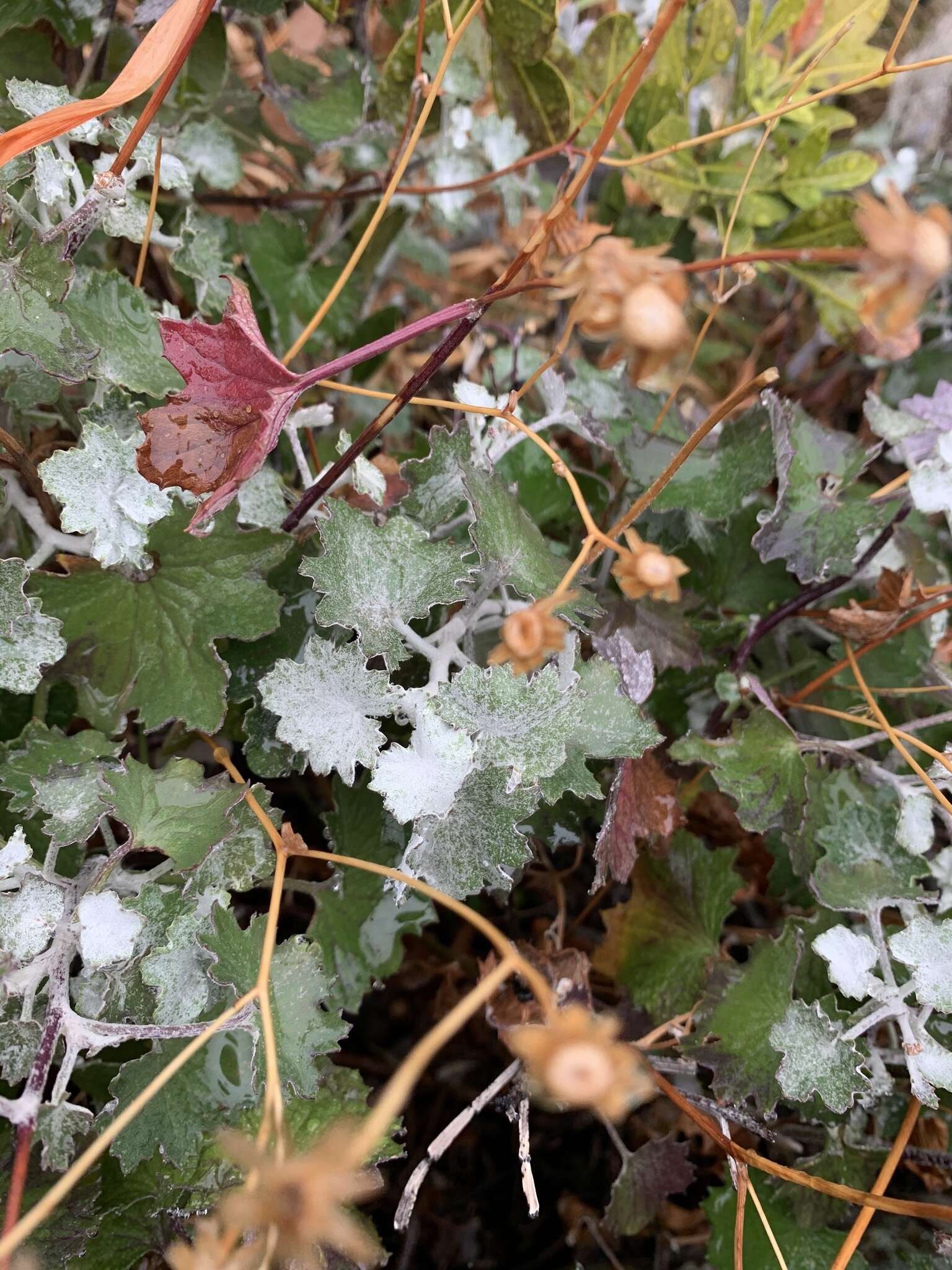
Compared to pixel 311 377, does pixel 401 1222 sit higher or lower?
lower

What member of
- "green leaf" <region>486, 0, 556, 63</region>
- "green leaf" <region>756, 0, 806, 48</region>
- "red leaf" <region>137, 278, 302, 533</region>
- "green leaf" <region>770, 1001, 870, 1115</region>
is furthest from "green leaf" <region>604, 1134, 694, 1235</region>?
"green leaf" <region>756, 0, 806, 48</region>

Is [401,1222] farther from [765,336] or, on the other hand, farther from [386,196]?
[765,336]

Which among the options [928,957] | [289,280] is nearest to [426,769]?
[928,957]

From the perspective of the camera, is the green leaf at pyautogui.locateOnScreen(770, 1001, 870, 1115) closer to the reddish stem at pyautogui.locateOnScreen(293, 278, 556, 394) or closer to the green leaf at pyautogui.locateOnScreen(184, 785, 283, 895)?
the green leaf at pyautogui.locateOnScreen(184, 785, 283, 895)

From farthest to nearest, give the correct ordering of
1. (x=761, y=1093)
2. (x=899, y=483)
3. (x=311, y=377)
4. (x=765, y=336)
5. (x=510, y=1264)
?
(x=765, y=336) → (x=510, y=1264) → (x=899, y=483) → (x=761, y=1093) → (x=311, y=377)

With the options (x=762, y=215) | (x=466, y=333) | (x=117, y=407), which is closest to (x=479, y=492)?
(x=466, y=333)

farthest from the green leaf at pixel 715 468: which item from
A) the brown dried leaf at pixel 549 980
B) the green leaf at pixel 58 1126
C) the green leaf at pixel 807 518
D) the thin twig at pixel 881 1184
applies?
the green leaf at pixel 58 1126
